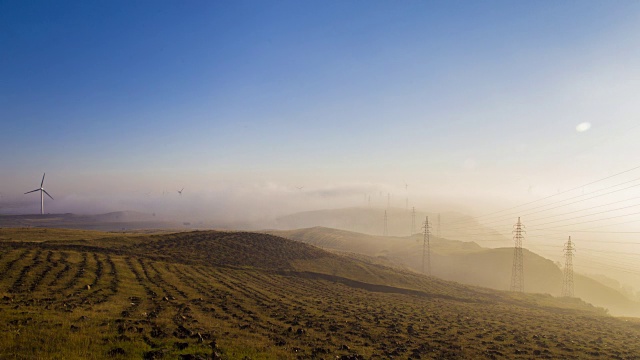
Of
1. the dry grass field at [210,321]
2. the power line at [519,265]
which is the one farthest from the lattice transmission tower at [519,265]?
the dry grass field at [210,321]

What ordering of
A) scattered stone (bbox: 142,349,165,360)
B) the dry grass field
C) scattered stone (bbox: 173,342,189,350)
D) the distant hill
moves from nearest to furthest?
scattered stone (bbox: 142,349,165,360)
scattered stone (bbox: 173,342,189,350)
the dry grass field
the distant hill

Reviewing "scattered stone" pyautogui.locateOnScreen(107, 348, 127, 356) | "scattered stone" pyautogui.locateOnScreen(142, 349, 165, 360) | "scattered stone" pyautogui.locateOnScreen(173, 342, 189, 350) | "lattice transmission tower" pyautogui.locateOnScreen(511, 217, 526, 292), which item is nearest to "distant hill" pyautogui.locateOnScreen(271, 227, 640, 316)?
"lattice transmission tower" pyautogui.locateOnScreen(511, 217, 526, 292)

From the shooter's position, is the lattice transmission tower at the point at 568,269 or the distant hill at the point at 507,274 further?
the distant hill at the point at 507,274

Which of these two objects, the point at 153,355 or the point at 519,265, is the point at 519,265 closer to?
the point at 519,265

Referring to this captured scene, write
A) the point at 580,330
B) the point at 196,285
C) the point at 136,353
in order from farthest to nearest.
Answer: the point at 196,285 → the point at 580,330 → the point at 136,353

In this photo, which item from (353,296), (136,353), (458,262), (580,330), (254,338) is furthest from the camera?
(458,262)

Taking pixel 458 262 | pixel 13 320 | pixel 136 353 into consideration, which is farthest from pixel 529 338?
pixel 458 262

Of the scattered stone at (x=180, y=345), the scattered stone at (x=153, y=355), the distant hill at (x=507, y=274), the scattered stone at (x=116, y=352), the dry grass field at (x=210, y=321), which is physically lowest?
the distant hill at (x=507, y=274)

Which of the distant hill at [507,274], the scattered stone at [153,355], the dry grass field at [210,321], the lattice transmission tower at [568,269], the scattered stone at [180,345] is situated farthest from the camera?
the distant hill at [507,274]

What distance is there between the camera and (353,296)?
55281 mm

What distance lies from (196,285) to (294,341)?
1054 inches

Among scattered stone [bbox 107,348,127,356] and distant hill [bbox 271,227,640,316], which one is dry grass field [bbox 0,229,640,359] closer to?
scattered stone [bbox 107,348,127,356]

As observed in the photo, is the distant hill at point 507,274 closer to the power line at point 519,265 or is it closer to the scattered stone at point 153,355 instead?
the power line at point 519,265

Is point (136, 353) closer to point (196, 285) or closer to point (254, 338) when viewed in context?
point (254, 338)
